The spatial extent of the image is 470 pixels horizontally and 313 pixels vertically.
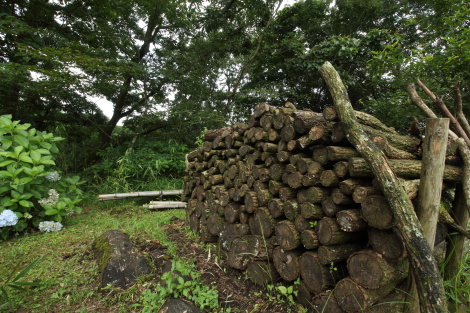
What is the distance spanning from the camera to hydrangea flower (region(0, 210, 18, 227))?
3107 mm

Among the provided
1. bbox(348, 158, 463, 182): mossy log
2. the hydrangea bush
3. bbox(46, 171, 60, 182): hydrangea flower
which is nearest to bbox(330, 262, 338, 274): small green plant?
bbox(348, 158, 463, 182): mossy log

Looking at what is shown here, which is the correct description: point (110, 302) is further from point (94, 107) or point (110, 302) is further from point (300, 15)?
point (300, 15)

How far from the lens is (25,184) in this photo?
3516mm

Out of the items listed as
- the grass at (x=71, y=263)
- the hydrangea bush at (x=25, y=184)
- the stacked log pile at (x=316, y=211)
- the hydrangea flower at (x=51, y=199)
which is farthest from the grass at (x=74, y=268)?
the stacked log pile at (x=316, y=211)

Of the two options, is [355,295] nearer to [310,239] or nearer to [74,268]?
[310,239]

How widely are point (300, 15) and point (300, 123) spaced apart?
31.1 ft

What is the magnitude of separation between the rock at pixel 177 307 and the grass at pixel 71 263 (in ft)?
1.10

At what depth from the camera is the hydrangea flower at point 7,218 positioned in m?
3.11

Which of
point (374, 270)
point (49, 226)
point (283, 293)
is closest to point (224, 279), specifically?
point (283, 293)

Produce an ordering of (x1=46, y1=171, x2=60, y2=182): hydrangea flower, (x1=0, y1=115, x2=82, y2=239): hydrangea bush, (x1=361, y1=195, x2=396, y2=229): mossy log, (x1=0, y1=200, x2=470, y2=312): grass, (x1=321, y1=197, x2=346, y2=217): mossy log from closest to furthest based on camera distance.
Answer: (x1=361, y1=195, x2=396, y2=229): mossy log < (x1=321, y1=197, x2=346, y2=217): mossy log < (x1=0, y1=200, x2=470, y2=312): grass < (x1=0, y1=115, x2=82, y2=239): hydrangea bush < (x1=46, y1=171, x2=60, y2=182): hydrangea flower

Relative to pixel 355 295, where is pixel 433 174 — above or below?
above

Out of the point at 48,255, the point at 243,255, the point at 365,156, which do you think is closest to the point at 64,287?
the point at 48,255

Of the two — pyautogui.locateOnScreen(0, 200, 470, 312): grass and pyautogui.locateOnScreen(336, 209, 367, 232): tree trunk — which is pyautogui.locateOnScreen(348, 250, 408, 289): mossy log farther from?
pyautogui.locateOnScreen(0, 200, 470, 312): grass

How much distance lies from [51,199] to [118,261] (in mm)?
2237
